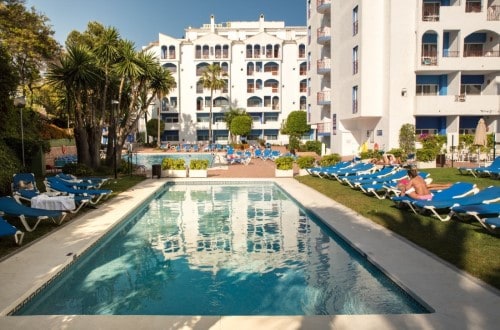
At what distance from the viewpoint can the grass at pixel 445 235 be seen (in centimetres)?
626

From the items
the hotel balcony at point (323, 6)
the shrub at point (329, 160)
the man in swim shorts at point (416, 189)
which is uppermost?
the hotel balcony at point (323, 6)

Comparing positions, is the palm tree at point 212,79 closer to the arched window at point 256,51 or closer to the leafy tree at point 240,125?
the leafy tree at point 240,125

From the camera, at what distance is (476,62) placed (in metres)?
27.5

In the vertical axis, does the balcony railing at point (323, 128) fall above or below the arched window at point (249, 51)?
below

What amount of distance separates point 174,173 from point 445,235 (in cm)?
1504

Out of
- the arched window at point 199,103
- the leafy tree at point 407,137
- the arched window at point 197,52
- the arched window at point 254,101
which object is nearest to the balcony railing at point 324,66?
the leafy tree at point 407,137

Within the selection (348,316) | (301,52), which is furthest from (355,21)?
(301,52)

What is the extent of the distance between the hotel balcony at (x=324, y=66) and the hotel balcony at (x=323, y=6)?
4553 mm

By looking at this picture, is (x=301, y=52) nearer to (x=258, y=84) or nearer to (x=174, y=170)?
(x=258, y=84)

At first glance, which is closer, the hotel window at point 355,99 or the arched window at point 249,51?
the hotel window at point 355,99

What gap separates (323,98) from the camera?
3688 cm

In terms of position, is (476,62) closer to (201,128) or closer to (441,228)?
(441,228)

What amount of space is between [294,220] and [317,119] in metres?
29.7

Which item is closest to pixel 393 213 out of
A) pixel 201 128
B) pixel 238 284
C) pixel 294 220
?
pixel 294 220
